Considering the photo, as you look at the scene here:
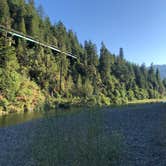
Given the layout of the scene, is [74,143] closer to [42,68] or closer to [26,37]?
[42,68]

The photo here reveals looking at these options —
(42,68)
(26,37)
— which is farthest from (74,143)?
(26,37)

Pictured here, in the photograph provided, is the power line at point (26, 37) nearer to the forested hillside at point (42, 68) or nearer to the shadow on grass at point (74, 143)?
the forested hillside at point (42, 68)

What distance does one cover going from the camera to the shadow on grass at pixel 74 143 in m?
5.28

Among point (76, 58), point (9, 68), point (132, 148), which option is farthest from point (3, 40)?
point (132, 148)

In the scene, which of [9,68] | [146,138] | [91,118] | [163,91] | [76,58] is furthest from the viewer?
[163,91]

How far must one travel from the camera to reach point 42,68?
7738 cm

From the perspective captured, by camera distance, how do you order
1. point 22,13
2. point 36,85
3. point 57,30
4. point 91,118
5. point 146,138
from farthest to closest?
point 57,30 < point 22,13 < point 36,85 < point 146,138 < point 91,118

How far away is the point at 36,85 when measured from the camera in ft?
227

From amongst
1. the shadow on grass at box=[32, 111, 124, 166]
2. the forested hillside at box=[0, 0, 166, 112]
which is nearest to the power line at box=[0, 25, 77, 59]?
the forested hillside at box=[0, 0, 166, 112]

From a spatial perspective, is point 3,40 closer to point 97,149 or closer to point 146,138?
point 146,138

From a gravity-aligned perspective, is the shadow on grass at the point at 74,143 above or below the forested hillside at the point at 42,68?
below

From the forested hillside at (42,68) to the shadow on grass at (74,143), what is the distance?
0.51 meters

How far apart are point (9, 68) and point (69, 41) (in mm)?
53815

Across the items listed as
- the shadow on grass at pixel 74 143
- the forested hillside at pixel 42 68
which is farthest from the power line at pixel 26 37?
the shadow on grass at pixel 74 143
